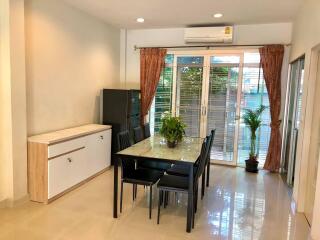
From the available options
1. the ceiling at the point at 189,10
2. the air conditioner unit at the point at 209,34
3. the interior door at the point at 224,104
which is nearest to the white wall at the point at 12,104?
the ceiling at the point at 189,10

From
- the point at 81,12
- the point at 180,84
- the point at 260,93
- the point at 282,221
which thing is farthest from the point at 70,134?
the point at 260,93

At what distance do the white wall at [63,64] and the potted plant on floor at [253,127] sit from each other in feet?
9.34

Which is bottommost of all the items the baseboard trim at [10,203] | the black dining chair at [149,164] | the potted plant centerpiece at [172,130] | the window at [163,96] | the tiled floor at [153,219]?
the tiled floor at [153,219]

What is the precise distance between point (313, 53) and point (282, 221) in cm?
200

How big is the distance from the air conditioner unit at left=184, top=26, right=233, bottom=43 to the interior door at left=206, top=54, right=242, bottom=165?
338 mm

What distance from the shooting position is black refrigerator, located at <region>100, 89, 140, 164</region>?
483cm

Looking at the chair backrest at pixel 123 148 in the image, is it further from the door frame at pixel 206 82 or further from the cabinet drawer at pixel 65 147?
the door frame at pixel 206 82

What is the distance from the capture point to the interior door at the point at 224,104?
5.07m

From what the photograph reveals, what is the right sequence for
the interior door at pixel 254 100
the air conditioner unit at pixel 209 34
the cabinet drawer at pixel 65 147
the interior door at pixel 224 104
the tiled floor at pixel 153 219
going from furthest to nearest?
the interior door at pixel 224 104 < the interior door at pixel 254 100 < the air conditioner unit at pixel 209 34 < the cabinet drawer at pixel 65 147 < the tiled floor at pixel 153 219

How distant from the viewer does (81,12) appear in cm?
439

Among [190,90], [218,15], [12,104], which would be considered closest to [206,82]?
[190,90]

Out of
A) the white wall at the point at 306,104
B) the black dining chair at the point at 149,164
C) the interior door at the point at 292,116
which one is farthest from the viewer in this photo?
the interior door at the point at 292,116

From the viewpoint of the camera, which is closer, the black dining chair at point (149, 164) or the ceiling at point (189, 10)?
the black dining chair at point (149, 164)

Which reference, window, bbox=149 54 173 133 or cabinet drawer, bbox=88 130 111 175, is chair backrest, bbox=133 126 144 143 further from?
window, bbox=149 54 173 133
